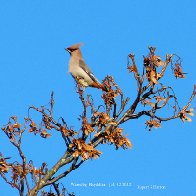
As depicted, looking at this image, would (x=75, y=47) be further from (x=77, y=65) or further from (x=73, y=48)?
(x=77, y=65)

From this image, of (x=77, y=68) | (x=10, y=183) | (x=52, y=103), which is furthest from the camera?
(x=77, y=68)

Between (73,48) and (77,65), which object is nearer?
(73,48)

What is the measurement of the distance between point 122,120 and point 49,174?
30.8 inches

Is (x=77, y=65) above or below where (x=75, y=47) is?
below

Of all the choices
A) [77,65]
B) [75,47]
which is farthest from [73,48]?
[77,65]

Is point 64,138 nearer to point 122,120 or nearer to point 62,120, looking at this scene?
point 62,120

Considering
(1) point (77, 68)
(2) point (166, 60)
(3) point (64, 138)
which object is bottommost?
(3) point (64, 138)

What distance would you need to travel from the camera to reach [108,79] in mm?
4859

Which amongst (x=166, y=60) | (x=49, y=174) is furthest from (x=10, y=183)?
(x=166, y=60)

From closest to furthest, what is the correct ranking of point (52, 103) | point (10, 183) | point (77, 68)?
1. point (10, 183)
2. point (52, 103)
3. point (77, 68)

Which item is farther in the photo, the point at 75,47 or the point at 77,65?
the point at 77,65

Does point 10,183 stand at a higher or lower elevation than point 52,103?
lower

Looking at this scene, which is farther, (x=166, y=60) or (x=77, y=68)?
(x=77, y=68)

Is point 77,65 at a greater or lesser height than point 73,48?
lesser
